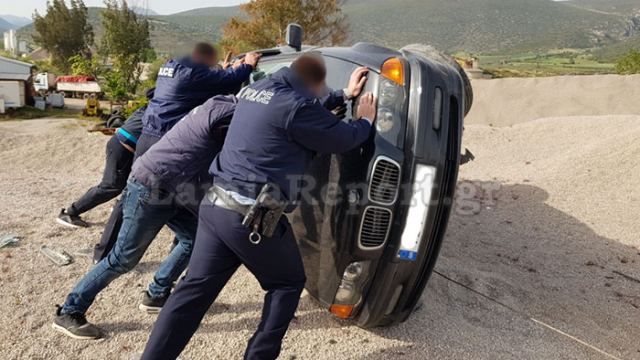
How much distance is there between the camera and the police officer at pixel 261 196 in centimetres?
258

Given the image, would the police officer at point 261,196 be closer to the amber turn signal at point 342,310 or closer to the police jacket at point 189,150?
the police jacket at point 189,150

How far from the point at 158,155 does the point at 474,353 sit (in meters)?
2.46

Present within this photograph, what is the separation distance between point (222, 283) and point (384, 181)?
107 cm

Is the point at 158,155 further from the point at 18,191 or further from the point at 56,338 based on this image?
the point at 18,191

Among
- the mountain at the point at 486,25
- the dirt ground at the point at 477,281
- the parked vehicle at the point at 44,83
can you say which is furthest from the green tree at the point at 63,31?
the mountain at the point at 486,25

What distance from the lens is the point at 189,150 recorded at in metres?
3.16

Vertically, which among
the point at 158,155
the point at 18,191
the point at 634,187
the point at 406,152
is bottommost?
the point at 18,191

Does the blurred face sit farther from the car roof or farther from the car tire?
the car tire

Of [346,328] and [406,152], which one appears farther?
[346,328]

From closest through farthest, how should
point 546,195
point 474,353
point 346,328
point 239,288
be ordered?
point 474,353, point 346,328, point 239,288, point 546,195

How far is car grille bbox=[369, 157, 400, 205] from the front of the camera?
2.83 metres

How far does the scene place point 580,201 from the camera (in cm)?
743

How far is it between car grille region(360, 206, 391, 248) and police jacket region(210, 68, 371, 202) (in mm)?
442

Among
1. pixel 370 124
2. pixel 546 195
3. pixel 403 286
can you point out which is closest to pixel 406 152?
pixel 370 124
